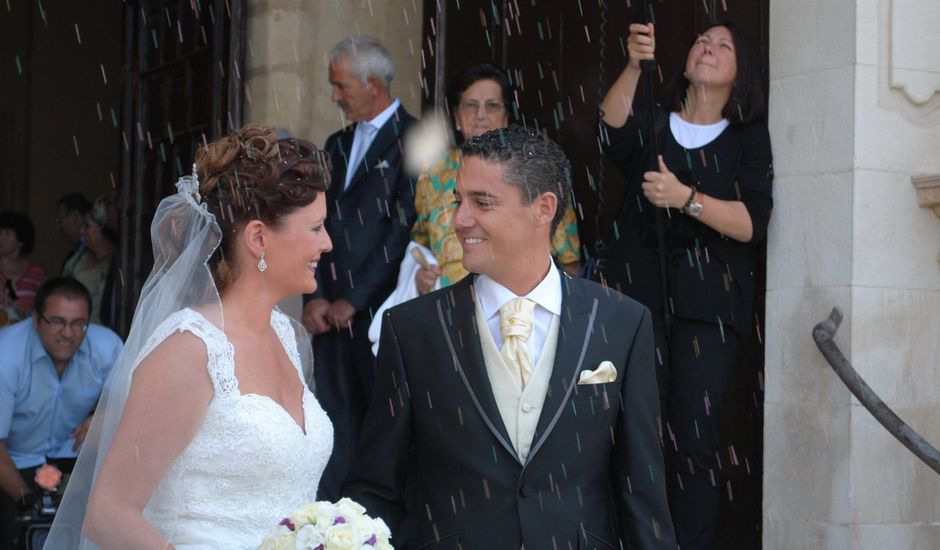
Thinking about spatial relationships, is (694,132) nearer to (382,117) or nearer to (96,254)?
(382,117)

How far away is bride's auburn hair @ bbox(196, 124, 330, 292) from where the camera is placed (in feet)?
13.3

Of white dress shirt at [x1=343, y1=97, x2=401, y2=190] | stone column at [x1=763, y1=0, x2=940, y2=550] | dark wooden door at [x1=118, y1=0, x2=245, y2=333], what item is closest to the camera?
stone column at [x1=763, y1=0, x2=940, y2=550]

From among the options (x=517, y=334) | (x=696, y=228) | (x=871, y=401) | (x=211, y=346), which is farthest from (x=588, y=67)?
(x=211, y=346)

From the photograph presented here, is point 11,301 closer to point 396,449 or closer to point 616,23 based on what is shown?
point 616,23

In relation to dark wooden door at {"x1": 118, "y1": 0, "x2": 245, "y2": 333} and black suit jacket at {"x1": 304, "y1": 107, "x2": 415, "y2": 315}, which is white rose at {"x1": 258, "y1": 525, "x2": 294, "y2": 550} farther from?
dark wooden door at {"x1": 118, "y1": 0, "x2": 245, "y2": 333}

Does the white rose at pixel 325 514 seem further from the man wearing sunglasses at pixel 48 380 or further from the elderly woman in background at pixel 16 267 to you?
the elderly woman in background at pixel 16 267

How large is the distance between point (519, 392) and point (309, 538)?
0.81 metres

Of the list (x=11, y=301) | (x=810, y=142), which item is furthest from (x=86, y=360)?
(x=810, y=142)

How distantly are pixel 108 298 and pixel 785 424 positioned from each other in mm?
5254

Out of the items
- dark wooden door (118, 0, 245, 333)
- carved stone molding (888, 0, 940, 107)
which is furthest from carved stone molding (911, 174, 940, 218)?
dark wooden door (118, 0, 245, 333)

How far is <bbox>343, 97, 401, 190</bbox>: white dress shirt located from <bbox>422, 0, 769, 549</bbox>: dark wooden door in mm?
682

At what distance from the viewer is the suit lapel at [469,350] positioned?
3.96 m

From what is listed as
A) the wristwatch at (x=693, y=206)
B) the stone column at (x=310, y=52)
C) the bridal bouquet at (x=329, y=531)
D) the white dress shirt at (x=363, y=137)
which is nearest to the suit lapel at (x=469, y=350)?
the bridal bouquet at (x=329, y=531)

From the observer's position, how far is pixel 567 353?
13.1ft
